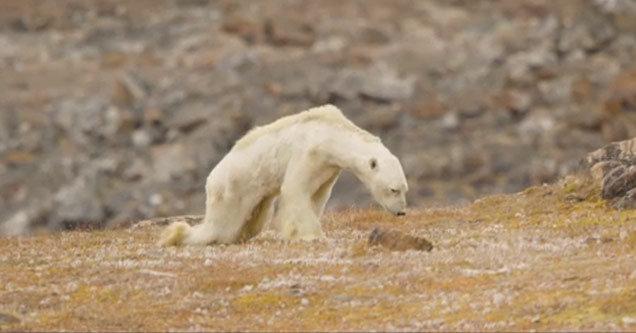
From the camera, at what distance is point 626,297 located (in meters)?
22.8

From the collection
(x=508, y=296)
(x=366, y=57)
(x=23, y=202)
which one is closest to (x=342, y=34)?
Result: (x=366, y=57)

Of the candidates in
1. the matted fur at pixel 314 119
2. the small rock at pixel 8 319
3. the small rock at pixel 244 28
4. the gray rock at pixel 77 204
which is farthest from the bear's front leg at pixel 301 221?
the small rock at pixel 244 28

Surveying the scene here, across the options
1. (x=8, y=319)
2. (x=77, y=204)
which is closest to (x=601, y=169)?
(x=8, y=319)

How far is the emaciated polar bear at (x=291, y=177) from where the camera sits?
31750mm

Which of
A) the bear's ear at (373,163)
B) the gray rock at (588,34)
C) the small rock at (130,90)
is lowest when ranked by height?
the small rock at (130,90)

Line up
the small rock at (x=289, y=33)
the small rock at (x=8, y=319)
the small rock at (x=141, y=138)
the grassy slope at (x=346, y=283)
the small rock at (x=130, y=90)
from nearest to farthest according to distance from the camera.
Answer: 1. the grassy slope at (x=346, y=283)
2. the small rock at (x=8, y=319)
3. the small rock at (x=141, y=138)
4. the small rock at (x=130, y=90)
5. the small rock at (x=289, y=33)

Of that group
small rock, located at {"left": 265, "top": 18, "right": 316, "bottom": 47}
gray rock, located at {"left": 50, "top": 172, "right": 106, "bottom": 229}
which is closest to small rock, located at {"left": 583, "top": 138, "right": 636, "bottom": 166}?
gray rock, located at {"left": 50, "top": 172, "right": 106, "bottom": 229}

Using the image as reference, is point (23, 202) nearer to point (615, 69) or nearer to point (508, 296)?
point (615, 69)

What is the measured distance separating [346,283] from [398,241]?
3.27m

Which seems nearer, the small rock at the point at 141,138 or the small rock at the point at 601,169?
the small rock at the point at 601,169

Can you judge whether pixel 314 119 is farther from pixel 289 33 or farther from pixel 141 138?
pixel 289 33

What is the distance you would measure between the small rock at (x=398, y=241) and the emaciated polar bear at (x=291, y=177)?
2.72 m

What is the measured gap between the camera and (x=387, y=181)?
3145 cm

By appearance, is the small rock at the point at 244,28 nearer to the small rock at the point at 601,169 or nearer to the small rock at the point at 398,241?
the small rock at the point at 601,169
